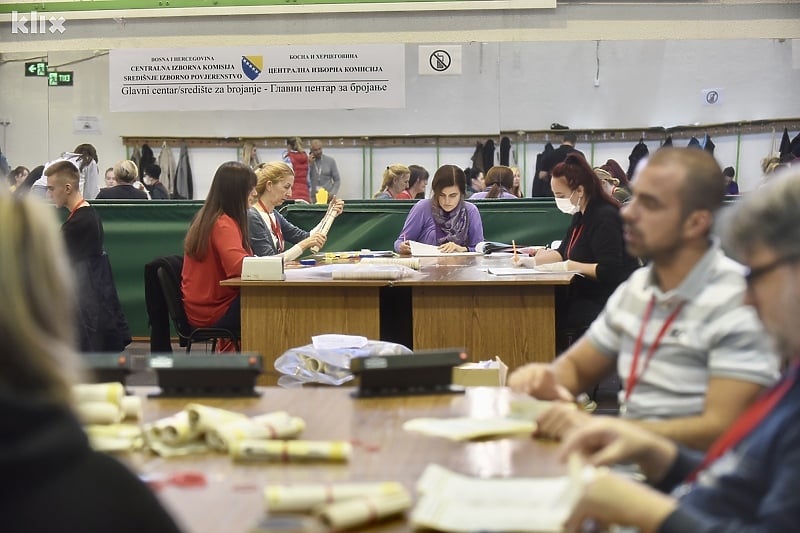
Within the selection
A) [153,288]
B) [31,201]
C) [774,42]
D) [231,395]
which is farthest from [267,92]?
[31,201]

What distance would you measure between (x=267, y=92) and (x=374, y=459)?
1004cm

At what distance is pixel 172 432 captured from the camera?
201 cm

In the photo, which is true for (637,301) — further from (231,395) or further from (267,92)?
(267,92)

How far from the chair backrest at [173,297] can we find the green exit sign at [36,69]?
7.90m

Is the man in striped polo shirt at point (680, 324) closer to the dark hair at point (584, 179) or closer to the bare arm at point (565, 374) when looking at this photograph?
the bare arm at point (565, 374)

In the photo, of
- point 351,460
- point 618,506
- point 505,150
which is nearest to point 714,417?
point 618,506

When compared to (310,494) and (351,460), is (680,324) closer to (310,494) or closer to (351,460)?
(351,460)

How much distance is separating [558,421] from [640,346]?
0.96 feet

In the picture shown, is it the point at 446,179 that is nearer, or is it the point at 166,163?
the point at 446,179

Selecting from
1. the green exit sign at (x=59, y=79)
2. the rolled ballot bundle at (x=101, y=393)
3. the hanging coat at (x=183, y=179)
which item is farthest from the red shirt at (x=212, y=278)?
the green exit sign at (x=59, y=79)

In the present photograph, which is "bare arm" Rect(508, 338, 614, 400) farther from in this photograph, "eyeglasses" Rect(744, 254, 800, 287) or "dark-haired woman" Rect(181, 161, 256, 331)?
"dark-haired woman" Rect(181, 161, 256, 331)

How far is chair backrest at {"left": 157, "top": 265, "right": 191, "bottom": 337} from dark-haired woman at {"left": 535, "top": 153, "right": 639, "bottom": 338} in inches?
75.0

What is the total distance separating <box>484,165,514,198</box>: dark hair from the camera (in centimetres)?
890

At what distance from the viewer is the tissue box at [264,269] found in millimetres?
4918
